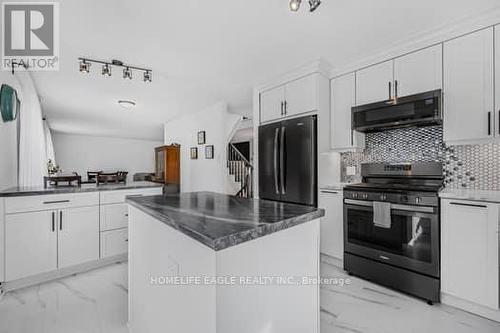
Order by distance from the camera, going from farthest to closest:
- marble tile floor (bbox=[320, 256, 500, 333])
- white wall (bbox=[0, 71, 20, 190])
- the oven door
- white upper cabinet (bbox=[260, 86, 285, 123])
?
1. white upper cabinet (bbox=[260, 86, 285, 123])
2. white wall (bbox=[0, 71, 20, 190])
3. the oven door
4. marble tile floor (bbox=[320, 256, 500, 333])

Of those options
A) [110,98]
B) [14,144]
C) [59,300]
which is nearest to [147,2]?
[59,300]

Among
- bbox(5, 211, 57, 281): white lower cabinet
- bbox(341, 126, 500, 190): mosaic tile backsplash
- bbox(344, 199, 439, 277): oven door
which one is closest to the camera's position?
bbox(344, 199, 439, 277): oven door

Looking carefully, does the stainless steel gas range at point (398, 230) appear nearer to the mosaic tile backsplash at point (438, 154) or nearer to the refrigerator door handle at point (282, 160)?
the mosaic tile backsplash at point (438, 154)

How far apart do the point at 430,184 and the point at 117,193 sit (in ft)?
11.7

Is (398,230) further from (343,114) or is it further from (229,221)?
(229,221)

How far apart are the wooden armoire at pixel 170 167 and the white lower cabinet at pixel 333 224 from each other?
4.14m

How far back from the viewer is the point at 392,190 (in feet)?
7.35

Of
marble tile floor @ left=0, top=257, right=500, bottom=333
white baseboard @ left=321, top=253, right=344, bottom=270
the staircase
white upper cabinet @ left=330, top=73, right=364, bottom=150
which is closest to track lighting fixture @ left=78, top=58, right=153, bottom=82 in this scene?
marble tile floor @ left=0, top=257, right=500, bottom=333

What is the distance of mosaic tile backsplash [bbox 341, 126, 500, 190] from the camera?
2.15 m

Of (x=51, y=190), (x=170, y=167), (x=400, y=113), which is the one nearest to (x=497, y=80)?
(x=400, y=113)

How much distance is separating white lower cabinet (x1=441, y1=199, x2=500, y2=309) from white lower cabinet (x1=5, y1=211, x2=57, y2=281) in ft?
12.4

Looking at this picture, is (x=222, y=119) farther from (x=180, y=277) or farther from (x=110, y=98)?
(x=180, y=277)

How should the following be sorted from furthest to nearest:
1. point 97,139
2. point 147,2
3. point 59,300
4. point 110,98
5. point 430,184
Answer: point 97,139 → point 110,98 → point 430,184 → point 59,300 → point 147,2

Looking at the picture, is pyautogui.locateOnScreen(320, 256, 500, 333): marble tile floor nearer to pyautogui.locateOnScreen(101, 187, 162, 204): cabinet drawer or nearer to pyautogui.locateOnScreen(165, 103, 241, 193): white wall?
pyautogui.locateOnScreen(101, 187, 162, 204): cabinet drawer
